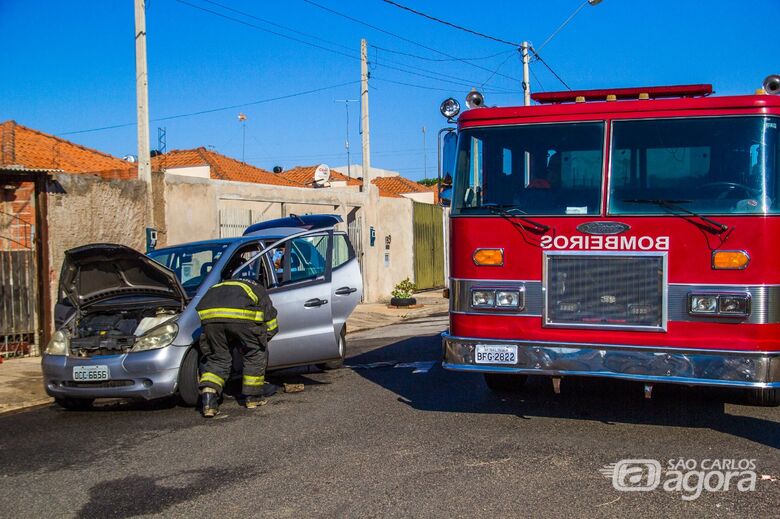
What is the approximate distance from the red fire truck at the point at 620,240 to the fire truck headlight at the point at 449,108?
56 centimetres

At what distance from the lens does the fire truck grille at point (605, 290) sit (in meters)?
6.77

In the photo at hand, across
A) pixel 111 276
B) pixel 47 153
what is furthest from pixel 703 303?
pixel 47 153

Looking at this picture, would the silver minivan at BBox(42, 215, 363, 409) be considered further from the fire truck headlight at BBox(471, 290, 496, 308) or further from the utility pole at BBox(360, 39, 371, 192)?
the utility pole at BBox(360, 39, 371, 192)

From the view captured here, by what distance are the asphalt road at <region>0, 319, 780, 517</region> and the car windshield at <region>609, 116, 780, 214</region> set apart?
1862 mm

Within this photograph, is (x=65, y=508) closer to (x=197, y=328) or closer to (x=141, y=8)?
(x=197, y=328)

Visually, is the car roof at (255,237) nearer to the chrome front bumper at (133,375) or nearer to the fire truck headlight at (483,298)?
the chrome front bumper at (133,375)

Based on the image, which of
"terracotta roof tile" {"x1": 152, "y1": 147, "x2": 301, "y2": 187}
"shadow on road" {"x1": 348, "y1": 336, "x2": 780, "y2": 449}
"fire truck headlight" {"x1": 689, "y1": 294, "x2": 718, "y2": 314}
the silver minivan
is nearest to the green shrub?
"terracotta roof tile" {"x1": 152, "y1": 147, "x2": 301, "y2": 187}

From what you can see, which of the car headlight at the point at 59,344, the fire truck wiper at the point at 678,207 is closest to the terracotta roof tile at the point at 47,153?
the car headlight at the point at 59,344

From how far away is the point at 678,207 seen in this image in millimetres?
6758

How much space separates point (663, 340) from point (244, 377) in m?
3.94

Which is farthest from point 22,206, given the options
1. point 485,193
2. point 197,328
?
point 485,193

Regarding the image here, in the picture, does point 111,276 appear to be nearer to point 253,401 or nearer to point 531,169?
point 253,401

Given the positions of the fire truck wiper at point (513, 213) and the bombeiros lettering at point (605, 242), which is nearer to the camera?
the bombeiros lettering at point (605, 242)

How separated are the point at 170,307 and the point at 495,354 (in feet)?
11.6
